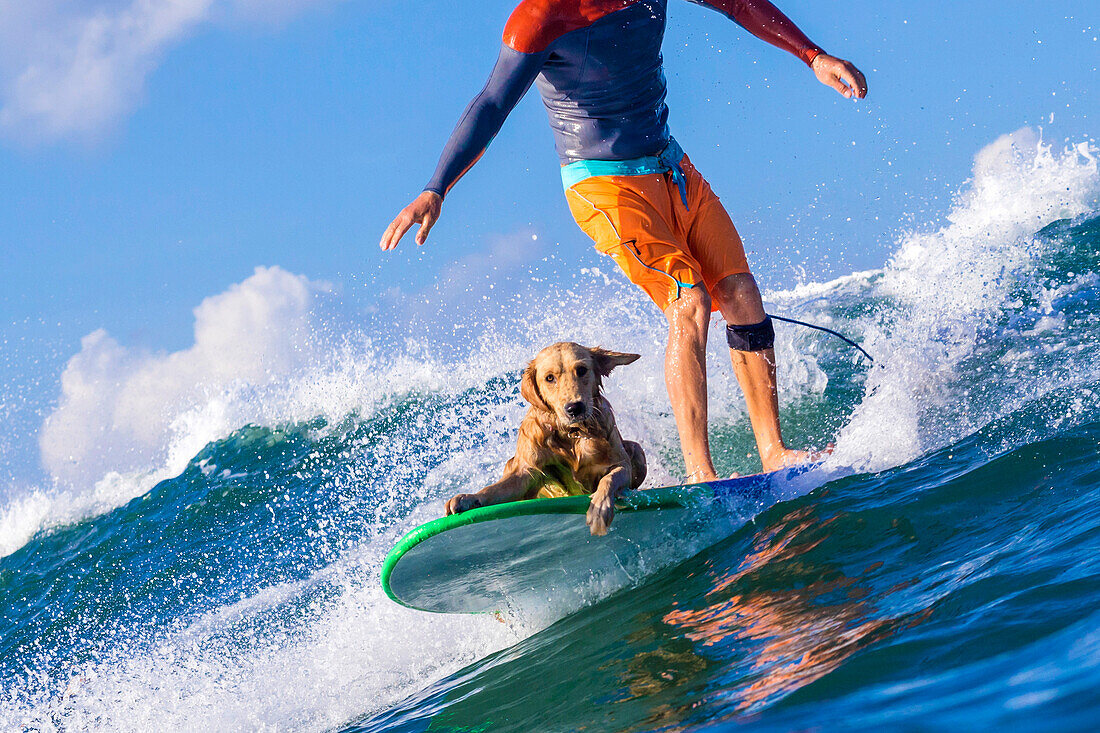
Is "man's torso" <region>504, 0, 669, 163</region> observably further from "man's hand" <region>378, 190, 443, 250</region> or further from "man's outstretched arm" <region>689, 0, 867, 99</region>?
"man's hand" <region>378, 190, 443, 250</region>

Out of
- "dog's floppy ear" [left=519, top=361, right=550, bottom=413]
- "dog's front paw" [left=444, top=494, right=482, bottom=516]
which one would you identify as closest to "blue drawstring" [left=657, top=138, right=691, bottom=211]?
"dog's floppy ear" [left=519, top=361, right=550, bottom=413]

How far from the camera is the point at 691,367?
13.6 feet

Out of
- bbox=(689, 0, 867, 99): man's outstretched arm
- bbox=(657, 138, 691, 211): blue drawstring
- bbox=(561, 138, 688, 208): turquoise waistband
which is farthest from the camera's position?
bbox=(689, 0, 867, 99): man's outstretched arm

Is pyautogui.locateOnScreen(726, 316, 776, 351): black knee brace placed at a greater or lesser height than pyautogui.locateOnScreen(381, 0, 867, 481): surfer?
lesser

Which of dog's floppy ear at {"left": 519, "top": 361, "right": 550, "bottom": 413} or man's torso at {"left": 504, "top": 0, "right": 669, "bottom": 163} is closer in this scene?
dog's floppy ear at {"left": 519, "top": 361, "right": 550, "bottom": 413}

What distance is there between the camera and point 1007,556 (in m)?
2.79

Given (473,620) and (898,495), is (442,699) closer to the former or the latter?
(473,620)

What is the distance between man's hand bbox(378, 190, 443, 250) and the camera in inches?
135

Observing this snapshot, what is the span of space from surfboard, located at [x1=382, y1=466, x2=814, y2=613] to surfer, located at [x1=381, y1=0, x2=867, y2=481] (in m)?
0.26

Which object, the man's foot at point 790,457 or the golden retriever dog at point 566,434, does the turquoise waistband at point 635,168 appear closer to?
the golden retriever dog at point 566,434

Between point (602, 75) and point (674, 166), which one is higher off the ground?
point (602, 75)

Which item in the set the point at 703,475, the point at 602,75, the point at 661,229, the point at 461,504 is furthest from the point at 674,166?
the point at 461,504

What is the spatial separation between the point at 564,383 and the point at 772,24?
2444 mm

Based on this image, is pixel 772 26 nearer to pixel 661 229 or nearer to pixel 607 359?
pixel 661 229
